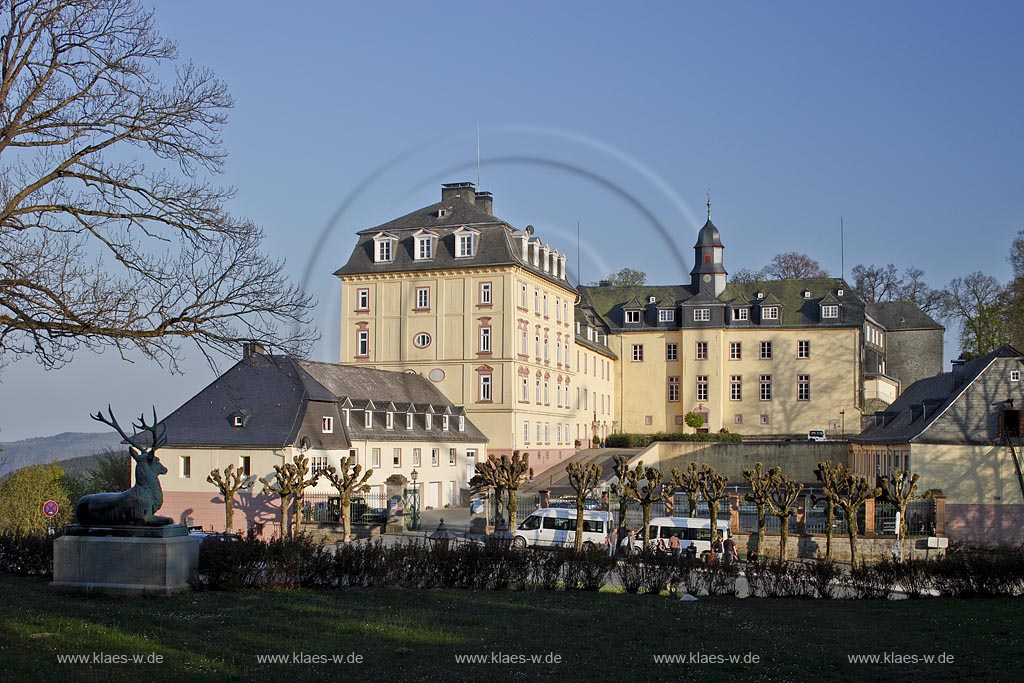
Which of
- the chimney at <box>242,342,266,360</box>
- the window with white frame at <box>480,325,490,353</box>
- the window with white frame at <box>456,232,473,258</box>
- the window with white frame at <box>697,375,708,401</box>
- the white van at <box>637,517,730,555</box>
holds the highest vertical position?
the window with white frame at <box>456,232,473,258</box>

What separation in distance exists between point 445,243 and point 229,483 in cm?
2723

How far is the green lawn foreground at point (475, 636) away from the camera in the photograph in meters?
12.2

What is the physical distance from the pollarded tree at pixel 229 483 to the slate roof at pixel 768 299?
146ft

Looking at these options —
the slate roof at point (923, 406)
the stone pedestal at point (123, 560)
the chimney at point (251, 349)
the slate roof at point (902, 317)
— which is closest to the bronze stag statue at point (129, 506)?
the stone pedestal at point (123, 560)

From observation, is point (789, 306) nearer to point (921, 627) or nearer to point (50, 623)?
point (921, 627)

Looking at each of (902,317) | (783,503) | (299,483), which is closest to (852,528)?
(783,503)

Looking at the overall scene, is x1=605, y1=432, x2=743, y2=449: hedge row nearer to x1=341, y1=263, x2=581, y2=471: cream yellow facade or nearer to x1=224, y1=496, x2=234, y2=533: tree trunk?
x1=341, y1=263, x2=581, y2=471: cream yellow facade

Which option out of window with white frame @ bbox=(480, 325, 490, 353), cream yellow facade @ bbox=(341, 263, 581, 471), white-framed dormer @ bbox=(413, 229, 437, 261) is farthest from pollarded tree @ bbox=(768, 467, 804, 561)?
white-framed dormer @ bbox=(413, 229, 437, 261)

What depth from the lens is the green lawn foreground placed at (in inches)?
482

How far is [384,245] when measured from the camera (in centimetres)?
6875

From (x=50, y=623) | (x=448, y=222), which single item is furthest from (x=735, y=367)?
(x=50, y=623)

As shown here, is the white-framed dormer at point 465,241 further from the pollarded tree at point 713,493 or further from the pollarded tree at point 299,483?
the pollarded tree at point 713,493

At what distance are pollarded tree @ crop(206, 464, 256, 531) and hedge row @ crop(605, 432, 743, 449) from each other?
35310mm

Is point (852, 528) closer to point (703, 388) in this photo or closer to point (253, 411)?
point (253, 411)
